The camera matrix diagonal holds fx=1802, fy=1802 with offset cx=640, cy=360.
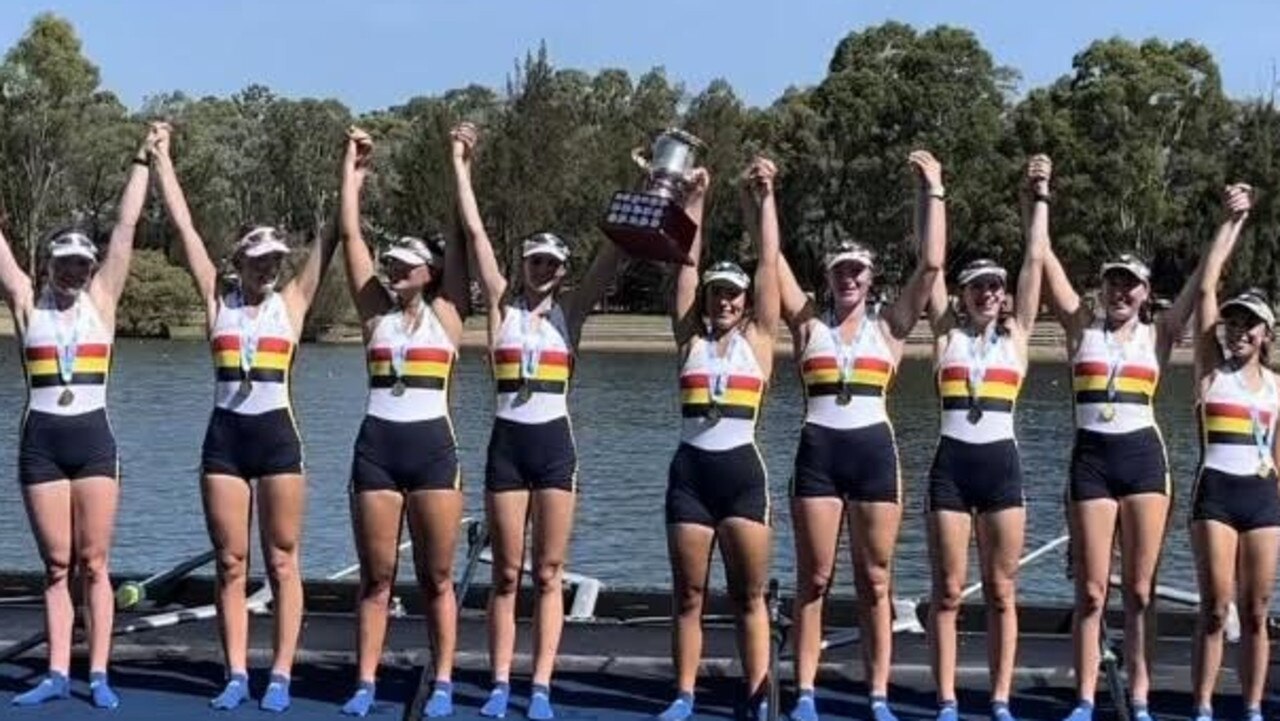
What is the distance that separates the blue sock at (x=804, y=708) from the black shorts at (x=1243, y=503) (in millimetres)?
1709

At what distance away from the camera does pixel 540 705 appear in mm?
7297

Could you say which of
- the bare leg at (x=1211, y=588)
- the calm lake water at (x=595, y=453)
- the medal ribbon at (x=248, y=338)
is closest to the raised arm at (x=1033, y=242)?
the bare leg at (x=1211, y=588)

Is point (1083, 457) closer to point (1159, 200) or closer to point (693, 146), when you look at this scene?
point (693, 146)

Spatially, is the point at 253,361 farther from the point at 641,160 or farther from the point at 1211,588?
the point at 1211,588

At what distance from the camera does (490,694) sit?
24.8 ft

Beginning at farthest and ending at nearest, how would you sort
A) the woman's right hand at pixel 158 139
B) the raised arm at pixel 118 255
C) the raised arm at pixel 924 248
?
the woman's right hand at pixel 158 139 → the raised arm at pixel 118 255 → the raised arm at pixel 924 248

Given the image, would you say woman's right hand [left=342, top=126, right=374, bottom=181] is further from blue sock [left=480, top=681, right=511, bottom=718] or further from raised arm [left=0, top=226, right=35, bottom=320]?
blue sock [left=480, top=681, right=511, bottom=718]

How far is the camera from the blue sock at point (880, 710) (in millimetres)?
7215

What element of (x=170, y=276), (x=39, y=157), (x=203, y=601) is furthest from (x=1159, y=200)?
(x=203, y=601)

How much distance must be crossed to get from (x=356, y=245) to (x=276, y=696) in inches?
73.8

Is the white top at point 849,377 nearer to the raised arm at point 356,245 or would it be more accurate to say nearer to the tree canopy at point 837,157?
the raised arm at point 356,245

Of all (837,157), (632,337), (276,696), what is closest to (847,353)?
(276,696)

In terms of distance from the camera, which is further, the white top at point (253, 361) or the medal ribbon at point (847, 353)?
the white top at point (253, 361)

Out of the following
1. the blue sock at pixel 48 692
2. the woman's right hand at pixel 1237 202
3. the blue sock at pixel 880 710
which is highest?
the woman's right hand at pixel 1237 202
